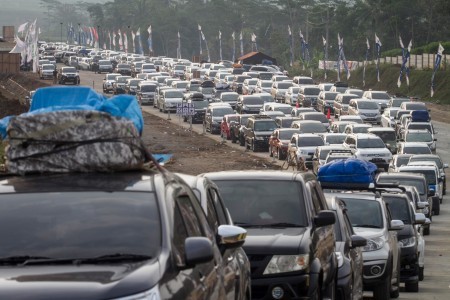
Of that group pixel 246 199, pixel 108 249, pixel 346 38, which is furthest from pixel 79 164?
pixel 346 38

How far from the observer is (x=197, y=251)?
8023 mm

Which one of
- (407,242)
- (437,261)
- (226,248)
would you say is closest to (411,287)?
(407,242)

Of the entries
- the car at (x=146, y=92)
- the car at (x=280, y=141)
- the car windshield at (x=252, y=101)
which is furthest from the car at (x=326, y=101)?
the car at (x=280, y=141)

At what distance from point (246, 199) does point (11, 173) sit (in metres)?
5.17

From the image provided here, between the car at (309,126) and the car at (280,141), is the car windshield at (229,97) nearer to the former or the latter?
the car at (309,126)

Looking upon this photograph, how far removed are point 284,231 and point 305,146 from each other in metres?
38.4

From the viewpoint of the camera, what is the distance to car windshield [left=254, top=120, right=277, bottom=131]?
5993 cm

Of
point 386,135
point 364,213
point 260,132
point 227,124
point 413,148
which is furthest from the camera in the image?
point 227,124

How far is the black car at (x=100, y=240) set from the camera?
720 cm

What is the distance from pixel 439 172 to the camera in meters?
46.1

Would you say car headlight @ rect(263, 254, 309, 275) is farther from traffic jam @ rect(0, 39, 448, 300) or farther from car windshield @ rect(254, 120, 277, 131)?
car windshield @ rect(254, 120, 277, 131)

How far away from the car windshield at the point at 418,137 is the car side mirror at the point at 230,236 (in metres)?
48.1

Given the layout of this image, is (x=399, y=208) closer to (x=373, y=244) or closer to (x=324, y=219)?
(x=373, y=244)

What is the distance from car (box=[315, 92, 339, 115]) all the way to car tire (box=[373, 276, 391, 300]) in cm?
5846
